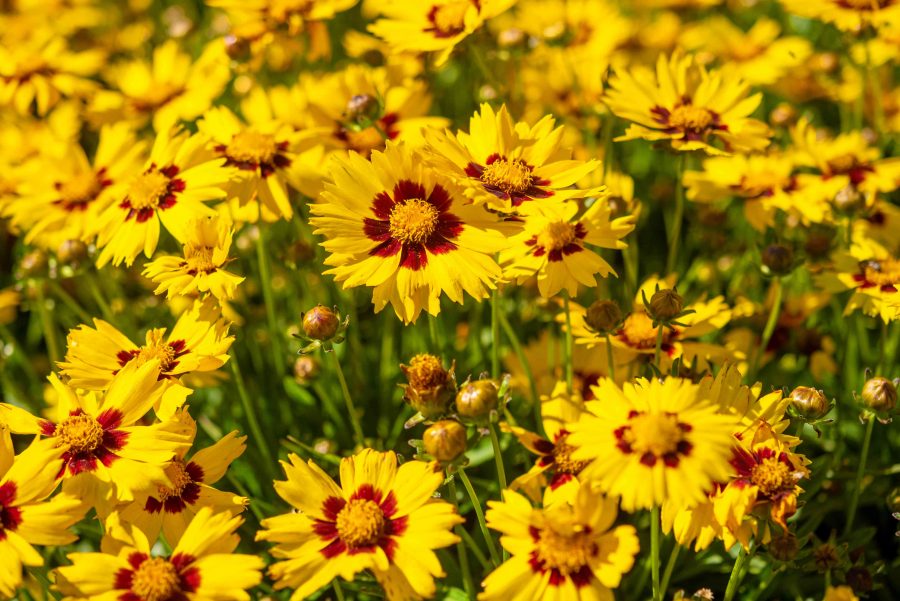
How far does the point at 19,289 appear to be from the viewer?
286 cm

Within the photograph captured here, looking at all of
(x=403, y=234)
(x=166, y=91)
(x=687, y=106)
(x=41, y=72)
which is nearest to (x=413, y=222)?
(x=403, y=234)

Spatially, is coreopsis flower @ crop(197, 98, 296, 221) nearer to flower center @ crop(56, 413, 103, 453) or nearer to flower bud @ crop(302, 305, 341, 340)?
flower bud @ crop(302, 305, 341, 340)

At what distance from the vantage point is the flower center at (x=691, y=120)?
2.34m

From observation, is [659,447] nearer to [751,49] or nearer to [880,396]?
[880,396]

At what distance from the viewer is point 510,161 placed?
2.05 m

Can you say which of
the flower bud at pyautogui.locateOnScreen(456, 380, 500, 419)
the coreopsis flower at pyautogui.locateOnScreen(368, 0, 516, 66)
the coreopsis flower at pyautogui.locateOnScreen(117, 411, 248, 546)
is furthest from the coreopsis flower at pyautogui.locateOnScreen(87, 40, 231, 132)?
the flower bud at pyautogui.locateOnScreen(456, 380, 500, 419)

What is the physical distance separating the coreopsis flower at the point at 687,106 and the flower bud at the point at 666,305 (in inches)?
19.0

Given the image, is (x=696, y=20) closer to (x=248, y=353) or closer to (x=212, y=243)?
(x=248, y=353)

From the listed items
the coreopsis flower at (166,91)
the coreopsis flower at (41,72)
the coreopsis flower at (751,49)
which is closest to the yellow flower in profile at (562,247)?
the coreopsis flower at (166,91)

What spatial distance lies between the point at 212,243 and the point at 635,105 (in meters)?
1.14

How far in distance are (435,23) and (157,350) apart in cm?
122

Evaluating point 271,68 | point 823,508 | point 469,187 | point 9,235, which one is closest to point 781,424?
point 823,508

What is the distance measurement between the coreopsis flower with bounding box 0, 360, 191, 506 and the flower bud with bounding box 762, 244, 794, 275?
1.47 m

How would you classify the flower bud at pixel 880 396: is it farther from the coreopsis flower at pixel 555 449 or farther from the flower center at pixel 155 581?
the flower center at pixel 155 581
